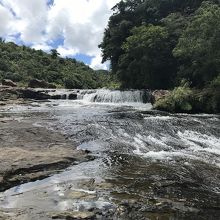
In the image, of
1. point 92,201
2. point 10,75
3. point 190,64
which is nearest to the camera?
point 92,201

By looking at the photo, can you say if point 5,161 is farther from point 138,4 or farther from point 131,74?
point 138,4

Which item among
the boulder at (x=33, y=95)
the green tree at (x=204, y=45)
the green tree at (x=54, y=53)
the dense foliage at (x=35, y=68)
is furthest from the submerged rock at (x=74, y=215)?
the green tree at (x=54, y=53)

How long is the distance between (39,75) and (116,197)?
237ft

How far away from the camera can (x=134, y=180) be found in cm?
998

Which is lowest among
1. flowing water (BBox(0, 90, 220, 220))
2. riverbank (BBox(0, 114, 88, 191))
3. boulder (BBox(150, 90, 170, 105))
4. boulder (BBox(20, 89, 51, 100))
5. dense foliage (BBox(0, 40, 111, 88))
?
flowing water (BBox(0, 90, 220, 220))

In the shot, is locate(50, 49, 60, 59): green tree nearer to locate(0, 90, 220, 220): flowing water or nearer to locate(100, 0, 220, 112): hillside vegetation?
locate(100, 0, 220, 112): hillside vegetation

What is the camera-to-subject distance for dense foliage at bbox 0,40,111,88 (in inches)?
2916

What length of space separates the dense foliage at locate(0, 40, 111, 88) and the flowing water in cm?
5353

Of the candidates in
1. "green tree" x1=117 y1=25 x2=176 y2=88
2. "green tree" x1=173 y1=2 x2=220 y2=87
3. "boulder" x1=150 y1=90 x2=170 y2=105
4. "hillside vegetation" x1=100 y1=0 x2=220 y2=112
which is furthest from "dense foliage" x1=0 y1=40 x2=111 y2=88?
"green tree" x1=173 y1=2 x2=220 y2=87

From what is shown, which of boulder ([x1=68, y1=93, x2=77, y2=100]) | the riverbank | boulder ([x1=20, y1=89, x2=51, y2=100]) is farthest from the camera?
boulder ([x1=68, y1=93, x2=77, y2=100])

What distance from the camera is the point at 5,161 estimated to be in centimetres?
1079

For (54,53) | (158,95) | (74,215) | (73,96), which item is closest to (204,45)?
(158,95)

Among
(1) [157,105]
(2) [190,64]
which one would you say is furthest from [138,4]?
(1) [157,105]

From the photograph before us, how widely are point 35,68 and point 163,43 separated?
147 ft
